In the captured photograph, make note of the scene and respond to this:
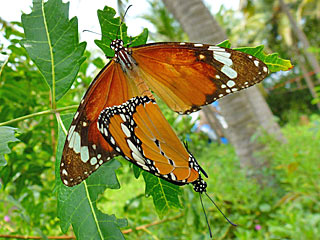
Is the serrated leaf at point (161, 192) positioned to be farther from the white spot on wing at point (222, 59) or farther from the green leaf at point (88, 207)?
the white spot on wing at point (222, 59)

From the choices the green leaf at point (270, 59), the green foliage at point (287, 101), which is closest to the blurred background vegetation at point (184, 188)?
the green leaf at point (270, 59)

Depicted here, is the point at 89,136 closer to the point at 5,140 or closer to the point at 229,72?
the point at 5,140

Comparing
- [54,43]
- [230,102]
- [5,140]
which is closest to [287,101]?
[230,102]

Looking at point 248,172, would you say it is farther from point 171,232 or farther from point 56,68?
point 56,68

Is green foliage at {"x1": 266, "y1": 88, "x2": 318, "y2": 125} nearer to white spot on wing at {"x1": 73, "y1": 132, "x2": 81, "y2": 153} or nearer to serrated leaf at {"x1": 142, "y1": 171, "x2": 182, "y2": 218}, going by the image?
serrated leaf at {"x1": 142, "y1": 171, "x2": 182, "y2": 218}

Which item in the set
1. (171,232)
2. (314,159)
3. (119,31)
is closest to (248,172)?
(314,159)

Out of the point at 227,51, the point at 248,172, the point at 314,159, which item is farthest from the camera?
the point at 248,172
